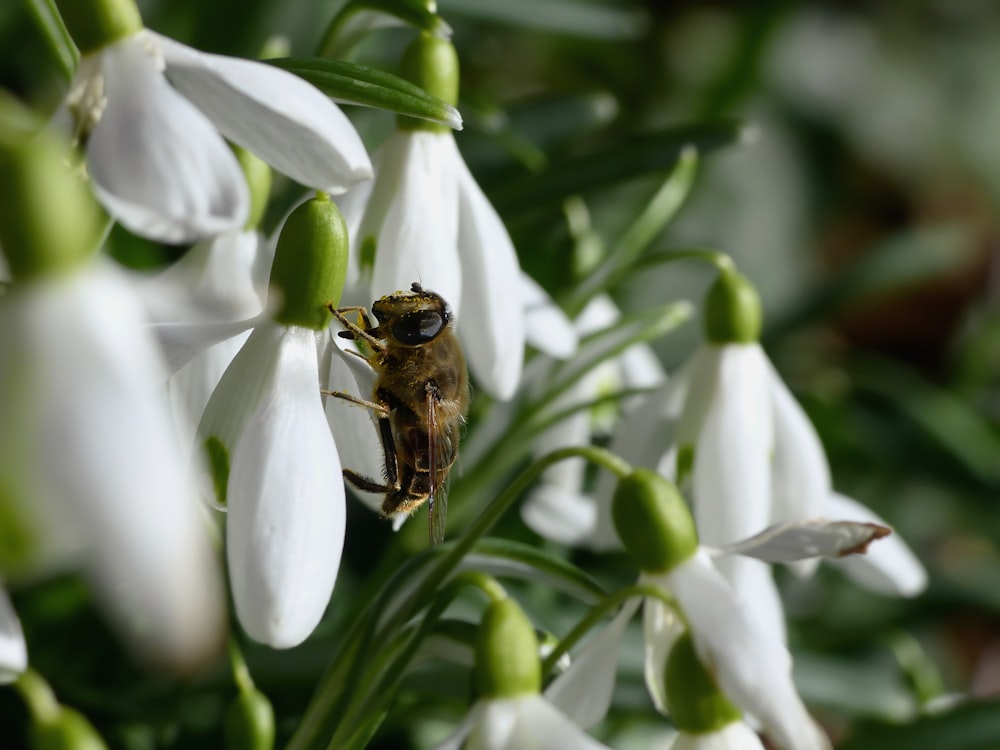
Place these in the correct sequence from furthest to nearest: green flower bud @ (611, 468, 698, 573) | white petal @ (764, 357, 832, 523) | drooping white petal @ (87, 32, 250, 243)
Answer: white petal @ (764, 357, 832, 523) → green flower bud @ (611, 468, 698, 573) → drooping white petal @ (87, 32, 250, 243)

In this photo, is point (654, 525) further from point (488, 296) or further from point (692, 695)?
point (488, 296)

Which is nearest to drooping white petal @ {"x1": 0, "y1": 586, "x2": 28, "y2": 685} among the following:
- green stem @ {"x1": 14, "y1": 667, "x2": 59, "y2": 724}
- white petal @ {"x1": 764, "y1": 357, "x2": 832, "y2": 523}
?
green stem @ {"x1": 14, "y1": 667, "x2": 59, "y2": 724}

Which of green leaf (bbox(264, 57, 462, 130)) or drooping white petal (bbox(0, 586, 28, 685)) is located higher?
green leaf (bbox(264, 57, 462, 130))

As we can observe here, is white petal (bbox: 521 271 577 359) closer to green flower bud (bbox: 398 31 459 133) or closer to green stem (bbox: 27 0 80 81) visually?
green flower bud (bbox: 398 31 459 133)

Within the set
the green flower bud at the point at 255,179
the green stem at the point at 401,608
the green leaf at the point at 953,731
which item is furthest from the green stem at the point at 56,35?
the green leaf at the point at 953,731

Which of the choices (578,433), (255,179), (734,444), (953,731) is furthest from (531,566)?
(953,731)

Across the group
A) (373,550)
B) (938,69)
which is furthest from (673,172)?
(938,69)
